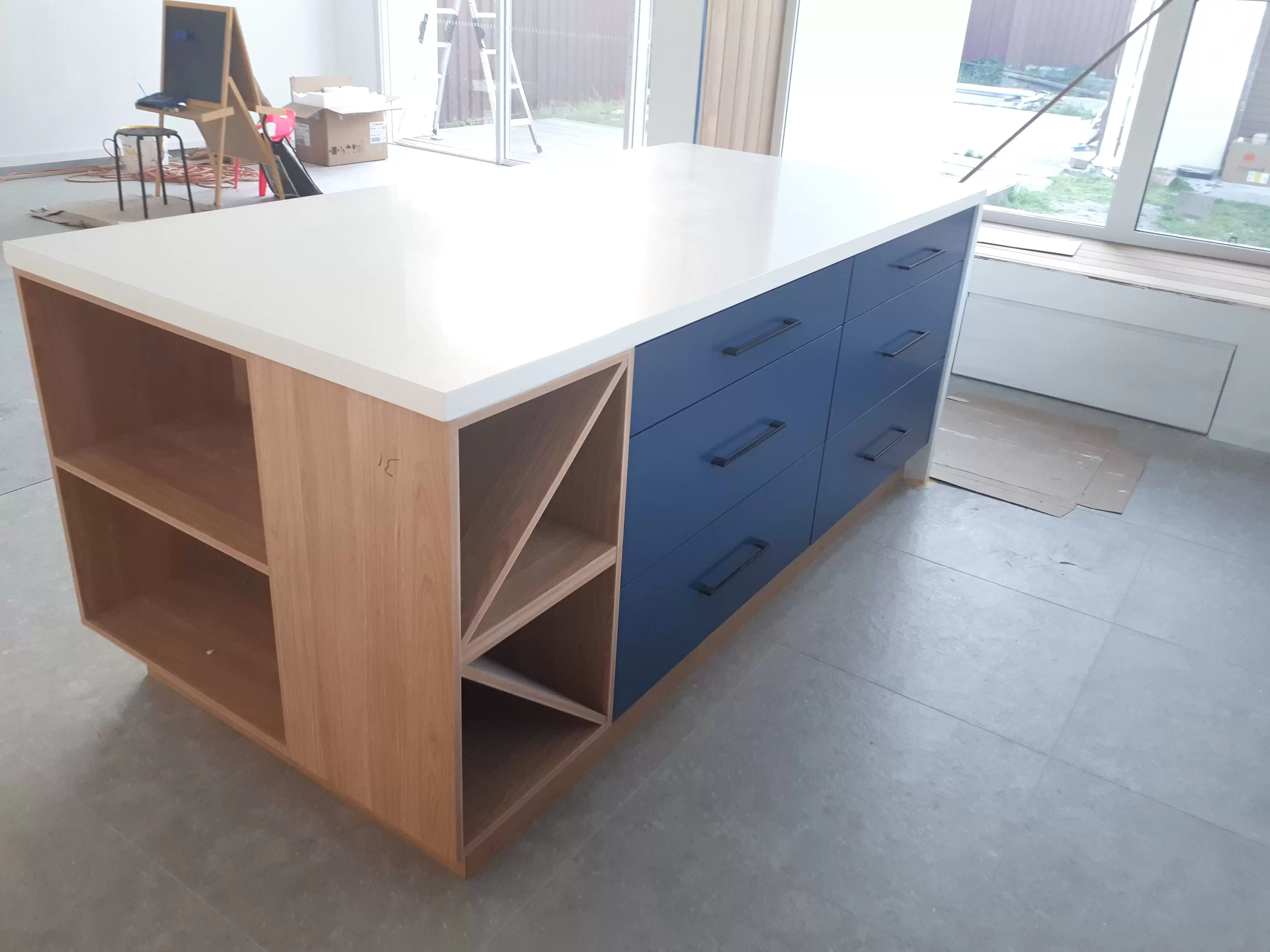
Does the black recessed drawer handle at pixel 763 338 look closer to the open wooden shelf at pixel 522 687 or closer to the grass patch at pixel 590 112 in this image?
the open wooden shelf at pixel 522 687

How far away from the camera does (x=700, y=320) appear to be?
1.51 metres

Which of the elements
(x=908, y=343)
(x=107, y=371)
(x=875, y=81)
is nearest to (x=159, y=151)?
(x=875, y=81)

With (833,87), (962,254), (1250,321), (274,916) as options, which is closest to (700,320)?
(274,916)

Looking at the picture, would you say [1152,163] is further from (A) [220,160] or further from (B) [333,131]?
(B) [333,131]

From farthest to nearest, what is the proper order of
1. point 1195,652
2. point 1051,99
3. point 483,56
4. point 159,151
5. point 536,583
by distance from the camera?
point 483,56
point 159,151
point 1051,99
point 1195,652
point 536,583

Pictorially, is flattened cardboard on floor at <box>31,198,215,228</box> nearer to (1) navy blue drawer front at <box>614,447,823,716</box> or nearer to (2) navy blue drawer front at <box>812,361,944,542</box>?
(2) navy blue drawer front at <box>812,361,944,542</box>

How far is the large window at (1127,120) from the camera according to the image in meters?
3.61

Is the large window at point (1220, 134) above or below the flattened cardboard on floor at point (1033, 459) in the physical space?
above

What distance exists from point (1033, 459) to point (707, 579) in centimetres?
170

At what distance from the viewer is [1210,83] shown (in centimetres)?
363

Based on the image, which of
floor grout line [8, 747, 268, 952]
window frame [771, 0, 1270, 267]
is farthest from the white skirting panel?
floor grout line [8, 747, 268, 952]

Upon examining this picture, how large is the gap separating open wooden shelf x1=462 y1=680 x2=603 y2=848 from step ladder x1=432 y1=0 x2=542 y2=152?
5.84m

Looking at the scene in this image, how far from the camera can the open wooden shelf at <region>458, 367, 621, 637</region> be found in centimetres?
129

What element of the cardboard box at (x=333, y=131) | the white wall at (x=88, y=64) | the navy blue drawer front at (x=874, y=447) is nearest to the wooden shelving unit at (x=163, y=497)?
the navy blue drawer front at (x=874, y=447)
